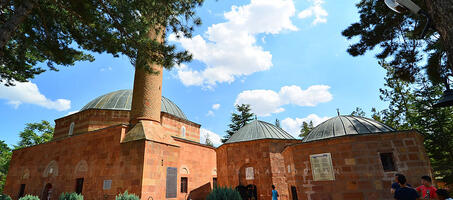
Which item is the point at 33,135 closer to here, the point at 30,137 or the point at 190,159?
the point at 30,137

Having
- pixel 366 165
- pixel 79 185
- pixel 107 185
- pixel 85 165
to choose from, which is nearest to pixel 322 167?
pixel 366 165

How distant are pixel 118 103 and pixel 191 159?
6567 millimetres

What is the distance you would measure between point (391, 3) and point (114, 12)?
722 cm

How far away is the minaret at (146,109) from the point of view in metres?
9.70

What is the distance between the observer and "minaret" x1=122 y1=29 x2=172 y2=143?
9703mm

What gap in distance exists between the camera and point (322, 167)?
30.2 ft

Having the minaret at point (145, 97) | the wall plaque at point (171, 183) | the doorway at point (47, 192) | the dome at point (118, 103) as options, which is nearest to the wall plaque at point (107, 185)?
the wall plaque at point (171, 183)

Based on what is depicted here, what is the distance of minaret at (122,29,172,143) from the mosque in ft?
0.16

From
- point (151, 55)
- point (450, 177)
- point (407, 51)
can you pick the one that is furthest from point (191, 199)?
point (450, 177)

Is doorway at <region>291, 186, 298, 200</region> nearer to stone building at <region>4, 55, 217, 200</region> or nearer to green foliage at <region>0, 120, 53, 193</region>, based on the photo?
stone building at <region>4, 55, 217, 200</region>

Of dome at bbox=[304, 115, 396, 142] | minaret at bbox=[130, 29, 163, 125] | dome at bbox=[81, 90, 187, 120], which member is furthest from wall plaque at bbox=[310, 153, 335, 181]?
dome at bbox=[81, 90, 187, 120]

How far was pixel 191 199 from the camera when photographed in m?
12.8

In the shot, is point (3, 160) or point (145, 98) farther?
point (3, 160)

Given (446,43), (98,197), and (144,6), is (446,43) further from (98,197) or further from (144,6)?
(98,197)
